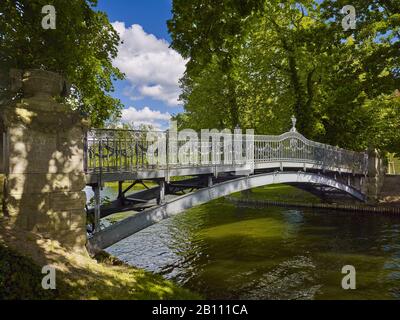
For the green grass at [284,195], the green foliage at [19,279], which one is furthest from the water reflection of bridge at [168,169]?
the green grass at [284,195]

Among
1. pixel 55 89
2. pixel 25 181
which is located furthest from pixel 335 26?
pixel 25 181

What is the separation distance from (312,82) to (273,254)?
51.5 ft

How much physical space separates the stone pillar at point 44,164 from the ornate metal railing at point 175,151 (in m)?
1.11

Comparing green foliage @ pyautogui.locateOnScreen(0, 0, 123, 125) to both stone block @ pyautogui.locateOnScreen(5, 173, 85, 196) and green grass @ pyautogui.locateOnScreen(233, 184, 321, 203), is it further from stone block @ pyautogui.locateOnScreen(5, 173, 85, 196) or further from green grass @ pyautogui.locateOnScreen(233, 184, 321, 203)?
green grass @ pyautogui.locateOnScreen(233, 184, 321, 203)

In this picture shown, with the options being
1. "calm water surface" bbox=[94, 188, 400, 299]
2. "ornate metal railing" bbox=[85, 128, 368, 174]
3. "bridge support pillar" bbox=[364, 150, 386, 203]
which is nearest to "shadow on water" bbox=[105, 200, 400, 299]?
"calm water surface" bbox=[94, 188, 400, 299]

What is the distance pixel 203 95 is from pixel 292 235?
14.4 m

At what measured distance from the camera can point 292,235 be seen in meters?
15.6

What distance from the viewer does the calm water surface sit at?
948 cm

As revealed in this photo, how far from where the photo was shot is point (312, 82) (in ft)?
78.2

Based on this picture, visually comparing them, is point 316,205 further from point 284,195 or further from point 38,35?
point 38,35

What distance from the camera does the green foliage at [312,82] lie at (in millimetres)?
14047

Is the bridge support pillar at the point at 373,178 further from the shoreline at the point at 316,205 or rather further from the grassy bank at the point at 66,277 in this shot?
the grassy bank at the point at 66,277

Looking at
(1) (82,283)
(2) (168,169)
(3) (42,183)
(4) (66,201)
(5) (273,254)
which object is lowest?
(5) (273,254)

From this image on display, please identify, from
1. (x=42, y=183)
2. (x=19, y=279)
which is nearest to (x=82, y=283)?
(x=19, y=279)
